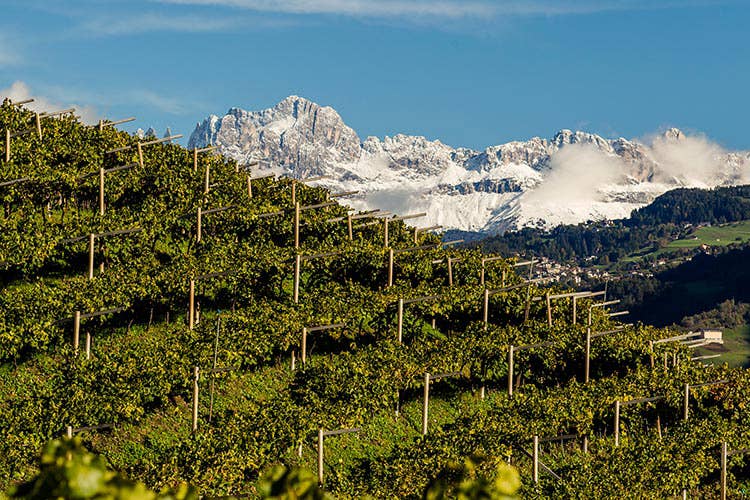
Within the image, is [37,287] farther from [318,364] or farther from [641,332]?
[641,332]

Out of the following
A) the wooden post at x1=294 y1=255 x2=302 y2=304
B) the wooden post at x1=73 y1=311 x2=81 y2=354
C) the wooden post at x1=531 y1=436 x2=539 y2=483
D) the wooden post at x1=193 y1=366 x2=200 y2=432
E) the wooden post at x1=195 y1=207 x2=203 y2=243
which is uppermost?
Answer: the wooden post at x1=195 y1=207 x2=203 y2=243

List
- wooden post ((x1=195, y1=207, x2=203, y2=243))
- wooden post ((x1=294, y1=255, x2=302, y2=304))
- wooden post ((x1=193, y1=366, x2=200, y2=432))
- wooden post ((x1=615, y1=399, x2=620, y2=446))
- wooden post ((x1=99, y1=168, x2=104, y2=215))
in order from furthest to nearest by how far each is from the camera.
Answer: wooden post ((x1=195, y1=207, x2=203, y2=243)) → wooden post ((x1=99, y1=168, x2=104, y2=215)) → wooden post ((x1=294, y1=255, x2=302, y2=304)) → wooden post ((x1=615, y1=399, x2=620, y2=446)) → wooden post ((x1=193, y1=366, x2=200, y2=432))

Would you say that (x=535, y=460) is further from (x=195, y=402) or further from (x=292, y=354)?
(x=195, y=402)

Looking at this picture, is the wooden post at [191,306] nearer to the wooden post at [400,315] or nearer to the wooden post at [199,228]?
the wooden post at [199,228]

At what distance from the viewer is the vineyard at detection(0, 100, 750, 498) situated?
107 ft

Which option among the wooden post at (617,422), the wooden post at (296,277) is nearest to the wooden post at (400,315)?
the wooden post at (296,277)

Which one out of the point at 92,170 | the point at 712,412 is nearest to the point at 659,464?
the point at 712,412

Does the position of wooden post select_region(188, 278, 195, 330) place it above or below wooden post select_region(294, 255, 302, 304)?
below

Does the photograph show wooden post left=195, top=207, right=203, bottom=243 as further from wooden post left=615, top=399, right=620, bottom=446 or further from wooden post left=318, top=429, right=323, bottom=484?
wooden post left=615, top=399, right=620, bottom=446

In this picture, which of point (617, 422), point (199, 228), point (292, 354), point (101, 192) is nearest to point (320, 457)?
point (292, 354)

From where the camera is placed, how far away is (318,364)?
37938 mm

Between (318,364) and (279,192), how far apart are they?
764 inches

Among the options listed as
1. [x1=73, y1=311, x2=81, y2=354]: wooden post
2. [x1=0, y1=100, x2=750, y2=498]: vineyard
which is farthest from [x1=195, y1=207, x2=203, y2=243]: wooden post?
[x1=73, y1=311, x2=81, y2=354]: wooden post

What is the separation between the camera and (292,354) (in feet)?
127
